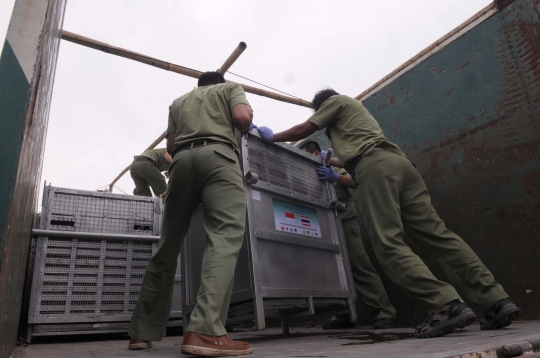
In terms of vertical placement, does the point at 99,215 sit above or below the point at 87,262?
above

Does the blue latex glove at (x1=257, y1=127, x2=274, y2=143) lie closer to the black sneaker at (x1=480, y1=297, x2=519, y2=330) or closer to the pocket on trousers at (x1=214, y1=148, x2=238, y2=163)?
the pocket on trousers at (x1=214, y1=148, x2=238, y2=163)

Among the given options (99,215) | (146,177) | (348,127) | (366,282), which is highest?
(146,177)

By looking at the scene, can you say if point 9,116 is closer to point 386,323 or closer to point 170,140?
Result: point 170,140

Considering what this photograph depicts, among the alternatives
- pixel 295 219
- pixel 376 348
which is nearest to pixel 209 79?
pixel 295 219

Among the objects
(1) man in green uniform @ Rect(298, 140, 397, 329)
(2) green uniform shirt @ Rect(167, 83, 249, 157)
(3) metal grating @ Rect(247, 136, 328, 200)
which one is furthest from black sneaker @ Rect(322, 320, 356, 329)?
(2) green uniform shirt @ Rect(167, 83, 249, 157)

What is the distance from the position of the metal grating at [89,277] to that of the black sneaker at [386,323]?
6.51ft

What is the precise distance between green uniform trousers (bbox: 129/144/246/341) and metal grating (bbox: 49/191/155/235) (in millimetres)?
1416

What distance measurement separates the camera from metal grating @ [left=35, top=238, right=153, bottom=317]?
9.85ft

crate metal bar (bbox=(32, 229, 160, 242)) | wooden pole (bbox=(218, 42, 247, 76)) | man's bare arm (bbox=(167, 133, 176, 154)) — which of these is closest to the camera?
man's bare arm (bbox=(167, 133, 176, 154))

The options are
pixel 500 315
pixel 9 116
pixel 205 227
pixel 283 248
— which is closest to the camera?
pixel 9 116

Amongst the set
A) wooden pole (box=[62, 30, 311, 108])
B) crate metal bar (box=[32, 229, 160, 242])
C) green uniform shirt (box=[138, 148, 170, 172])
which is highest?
wooden pole (box=[62, 30, 311, 108])

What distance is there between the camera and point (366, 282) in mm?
3434

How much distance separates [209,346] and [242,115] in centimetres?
122

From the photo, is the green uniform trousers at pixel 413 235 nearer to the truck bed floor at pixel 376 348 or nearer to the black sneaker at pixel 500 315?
the black sneaker at pixel 500 315
